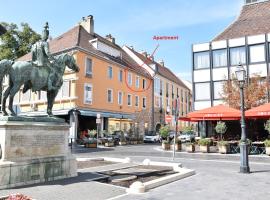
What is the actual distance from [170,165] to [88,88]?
21816mm

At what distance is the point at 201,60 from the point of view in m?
31.0

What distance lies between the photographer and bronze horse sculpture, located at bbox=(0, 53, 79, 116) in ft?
31.0

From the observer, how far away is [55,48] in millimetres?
35062

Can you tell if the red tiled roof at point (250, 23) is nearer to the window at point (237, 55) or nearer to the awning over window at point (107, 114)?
the window at point (237, 55)

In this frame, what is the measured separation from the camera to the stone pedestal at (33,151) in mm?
8500

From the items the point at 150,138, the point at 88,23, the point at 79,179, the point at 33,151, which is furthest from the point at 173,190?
the point at 88,23

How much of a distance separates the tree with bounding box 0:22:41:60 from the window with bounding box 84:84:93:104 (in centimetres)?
1224

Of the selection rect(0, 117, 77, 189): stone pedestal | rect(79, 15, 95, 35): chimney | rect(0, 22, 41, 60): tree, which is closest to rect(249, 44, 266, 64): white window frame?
rect(79, 15, 95, 35): chimney

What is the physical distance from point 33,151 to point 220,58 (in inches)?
951

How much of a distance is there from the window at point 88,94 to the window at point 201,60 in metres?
11.0

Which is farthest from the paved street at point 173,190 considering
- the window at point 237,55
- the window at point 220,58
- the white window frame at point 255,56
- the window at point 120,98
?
the window at point 120,98

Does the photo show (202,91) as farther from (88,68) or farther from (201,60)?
(88,68)

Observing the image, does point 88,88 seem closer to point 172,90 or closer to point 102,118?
point 102,118

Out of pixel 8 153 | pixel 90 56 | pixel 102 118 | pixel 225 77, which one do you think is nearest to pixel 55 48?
pixel 90 56
